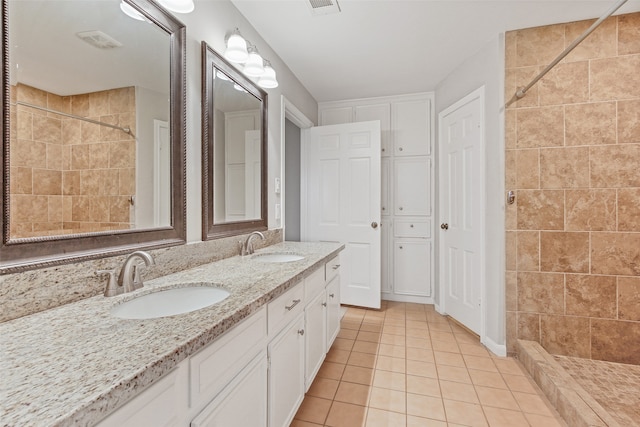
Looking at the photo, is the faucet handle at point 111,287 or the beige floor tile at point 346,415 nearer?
the faucet handle at point 111,287

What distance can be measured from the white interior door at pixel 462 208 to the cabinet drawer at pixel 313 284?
4.65 ft

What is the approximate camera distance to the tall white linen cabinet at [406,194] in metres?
3.38

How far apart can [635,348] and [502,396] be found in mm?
1085

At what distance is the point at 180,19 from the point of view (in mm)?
1423

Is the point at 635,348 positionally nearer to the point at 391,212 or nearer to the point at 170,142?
the point at 391,212

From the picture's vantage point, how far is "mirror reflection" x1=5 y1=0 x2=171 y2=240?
0.87m

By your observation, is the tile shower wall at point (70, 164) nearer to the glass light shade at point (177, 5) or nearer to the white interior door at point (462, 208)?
the glass light shade at point (177, 5)

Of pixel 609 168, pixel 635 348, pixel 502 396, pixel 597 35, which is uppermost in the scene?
pixel 597 35

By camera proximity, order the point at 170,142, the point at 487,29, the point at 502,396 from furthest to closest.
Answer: the point at 487,29, the point at 502,396, the point at 170,142

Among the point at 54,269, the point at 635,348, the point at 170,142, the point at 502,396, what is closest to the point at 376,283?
the point at 502,396

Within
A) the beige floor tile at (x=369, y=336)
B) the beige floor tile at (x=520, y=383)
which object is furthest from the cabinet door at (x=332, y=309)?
the beige floor tile at (x=520, y=383)

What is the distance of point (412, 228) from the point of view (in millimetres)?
3438

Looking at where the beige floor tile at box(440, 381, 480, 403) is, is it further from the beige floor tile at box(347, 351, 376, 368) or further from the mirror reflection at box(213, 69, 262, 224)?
the mirror reflection at box(213, 69, 262, 224)

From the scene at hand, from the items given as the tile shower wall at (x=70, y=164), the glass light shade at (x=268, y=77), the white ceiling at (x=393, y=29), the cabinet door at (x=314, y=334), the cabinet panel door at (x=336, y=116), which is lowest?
the cabinet door at (x=314, y=334)
